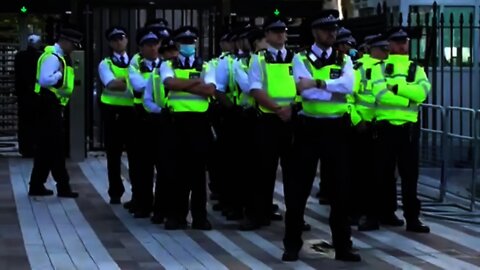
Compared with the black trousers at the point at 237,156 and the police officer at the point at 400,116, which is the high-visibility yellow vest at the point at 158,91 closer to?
the black trousers at the point at 237,156

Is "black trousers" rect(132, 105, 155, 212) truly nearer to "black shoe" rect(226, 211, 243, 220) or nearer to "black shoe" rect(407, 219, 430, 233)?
"black shoe" rect(226, 211, 243, 220)

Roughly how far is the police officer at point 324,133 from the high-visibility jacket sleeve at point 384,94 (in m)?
1.30

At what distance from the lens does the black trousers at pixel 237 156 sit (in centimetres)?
1050

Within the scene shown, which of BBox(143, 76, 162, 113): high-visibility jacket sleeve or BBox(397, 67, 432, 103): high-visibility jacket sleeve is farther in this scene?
BBox(143, 76, 162, 113): high-visibility jacket sleeve

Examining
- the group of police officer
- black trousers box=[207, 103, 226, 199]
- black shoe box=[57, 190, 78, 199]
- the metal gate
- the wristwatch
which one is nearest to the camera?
the wristwatch

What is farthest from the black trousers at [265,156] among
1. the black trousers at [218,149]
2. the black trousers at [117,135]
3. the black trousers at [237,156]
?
the black trousers at [117,135]

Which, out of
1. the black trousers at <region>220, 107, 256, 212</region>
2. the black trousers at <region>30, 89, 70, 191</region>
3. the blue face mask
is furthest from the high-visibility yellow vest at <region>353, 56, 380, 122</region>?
the black trousers at <region>30, 89, 70, 191</region>

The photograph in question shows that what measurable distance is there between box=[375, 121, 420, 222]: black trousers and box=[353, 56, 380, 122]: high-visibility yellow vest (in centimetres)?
20

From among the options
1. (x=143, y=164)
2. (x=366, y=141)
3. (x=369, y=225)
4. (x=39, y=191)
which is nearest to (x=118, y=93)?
(x=143, y=164)

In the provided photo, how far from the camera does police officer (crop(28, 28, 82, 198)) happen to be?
1144 cm

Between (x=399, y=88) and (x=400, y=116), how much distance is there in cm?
Answer: 32

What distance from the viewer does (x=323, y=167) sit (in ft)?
27.9

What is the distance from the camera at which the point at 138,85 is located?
10.4m

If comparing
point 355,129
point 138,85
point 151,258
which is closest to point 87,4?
point 138,85
